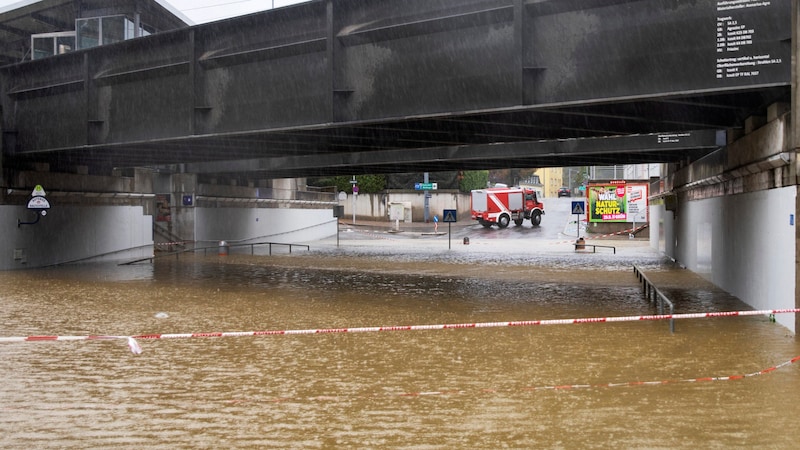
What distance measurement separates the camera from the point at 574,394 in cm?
822

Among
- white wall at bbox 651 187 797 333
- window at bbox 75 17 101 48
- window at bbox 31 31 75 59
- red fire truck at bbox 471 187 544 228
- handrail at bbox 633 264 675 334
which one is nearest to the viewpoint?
white wall at bbox 651 187 797 333

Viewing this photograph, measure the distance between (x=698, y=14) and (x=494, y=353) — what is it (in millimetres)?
6072

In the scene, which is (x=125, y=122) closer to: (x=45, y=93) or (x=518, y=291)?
(x=45, y=93)

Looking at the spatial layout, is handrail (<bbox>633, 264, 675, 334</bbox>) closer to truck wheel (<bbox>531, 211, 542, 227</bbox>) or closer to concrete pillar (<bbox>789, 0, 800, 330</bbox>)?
concrete pillar (<bbox>789, 0, 800, 330</bbox>)

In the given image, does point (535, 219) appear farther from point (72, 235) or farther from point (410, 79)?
point (410, 79)

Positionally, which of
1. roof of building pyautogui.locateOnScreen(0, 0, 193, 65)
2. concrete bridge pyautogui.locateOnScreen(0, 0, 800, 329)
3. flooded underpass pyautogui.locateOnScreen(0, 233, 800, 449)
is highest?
roof of building pyautogui.locateOnScreen(0, 0, 193, 65)

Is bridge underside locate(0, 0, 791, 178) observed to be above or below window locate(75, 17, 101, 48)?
below

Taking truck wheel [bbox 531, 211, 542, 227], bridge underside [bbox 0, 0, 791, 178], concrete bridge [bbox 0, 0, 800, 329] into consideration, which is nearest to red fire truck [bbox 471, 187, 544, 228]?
truck wheel [bbox 531, 211, 542, 227]

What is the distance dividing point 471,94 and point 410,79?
1.43m

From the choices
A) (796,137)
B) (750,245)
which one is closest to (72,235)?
(750,245)

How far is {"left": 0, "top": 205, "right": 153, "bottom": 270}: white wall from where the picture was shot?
25.5 metres

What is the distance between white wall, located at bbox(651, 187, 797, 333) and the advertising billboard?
24577 millimetres

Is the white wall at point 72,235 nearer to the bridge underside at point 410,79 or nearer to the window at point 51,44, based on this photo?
the bridge underside at point 410,79

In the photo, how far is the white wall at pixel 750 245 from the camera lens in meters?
12.4
